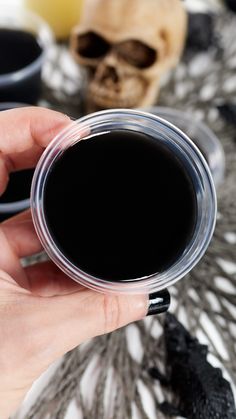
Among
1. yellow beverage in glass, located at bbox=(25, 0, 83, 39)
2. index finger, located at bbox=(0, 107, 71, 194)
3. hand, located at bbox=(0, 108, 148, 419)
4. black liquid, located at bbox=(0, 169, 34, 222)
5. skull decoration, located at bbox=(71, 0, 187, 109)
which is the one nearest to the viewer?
hand, located at bbox=(0, 108, 148, 419)

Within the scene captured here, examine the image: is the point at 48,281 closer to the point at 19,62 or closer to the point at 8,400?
the point at 8,400

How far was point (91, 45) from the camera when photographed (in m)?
1.05

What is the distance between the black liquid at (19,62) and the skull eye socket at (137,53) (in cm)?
16

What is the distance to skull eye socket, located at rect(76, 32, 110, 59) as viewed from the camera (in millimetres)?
1027

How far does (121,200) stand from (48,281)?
0.18m

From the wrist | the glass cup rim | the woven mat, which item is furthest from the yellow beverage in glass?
the wrist

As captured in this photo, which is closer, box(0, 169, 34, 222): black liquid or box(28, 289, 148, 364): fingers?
box(28, 289, 148, 364): fingers

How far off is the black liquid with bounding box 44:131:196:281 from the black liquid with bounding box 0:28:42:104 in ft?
1.31

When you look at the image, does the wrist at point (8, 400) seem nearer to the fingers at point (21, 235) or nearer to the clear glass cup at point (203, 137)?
the fingers at point (21, 235)

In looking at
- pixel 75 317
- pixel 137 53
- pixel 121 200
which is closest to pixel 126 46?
pixel 137 53

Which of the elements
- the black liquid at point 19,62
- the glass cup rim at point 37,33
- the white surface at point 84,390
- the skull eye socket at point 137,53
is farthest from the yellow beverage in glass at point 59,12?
the white surface at point 84,390

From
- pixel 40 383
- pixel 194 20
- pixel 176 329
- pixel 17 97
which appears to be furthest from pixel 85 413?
pixel 194 20

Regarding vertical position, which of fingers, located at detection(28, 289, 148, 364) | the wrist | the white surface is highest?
fingers, located at detection(28, 289, 148, 364)

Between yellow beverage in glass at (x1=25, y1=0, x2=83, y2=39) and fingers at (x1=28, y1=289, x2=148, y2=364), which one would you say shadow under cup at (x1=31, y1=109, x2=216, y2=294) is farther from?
yellow beverage in glass at (x1=25, y1=0, x2=83, y2=39)
